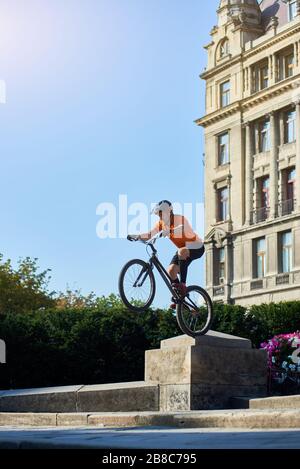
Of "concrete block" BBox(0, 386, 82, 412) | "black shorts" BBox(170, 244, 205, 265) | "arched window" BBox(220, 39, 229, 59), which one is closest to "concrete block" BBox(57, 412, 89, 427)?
"concrete block" BBox(0, 386, 82, 412)

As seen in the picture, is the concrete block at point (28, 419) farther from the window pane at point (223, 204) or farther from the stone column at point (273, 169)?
the window pane at point (223, 204)

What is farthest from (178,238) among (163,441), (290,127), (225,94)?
(225,94)

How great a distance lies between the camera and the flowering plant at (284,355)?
736 inches

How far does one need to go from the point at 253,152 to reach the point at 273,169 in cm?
310

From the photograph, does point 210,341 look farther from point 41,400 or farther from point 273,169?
point 273,169

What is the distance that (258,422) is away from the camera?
40.2 ft

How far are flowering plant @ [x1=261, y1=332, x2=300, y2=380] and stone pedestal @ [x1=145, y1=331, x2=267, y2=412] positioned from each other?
2.07 m

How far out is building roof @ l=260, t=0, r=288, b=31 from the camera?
5710cm

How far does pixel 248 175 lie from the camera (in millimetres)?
57344

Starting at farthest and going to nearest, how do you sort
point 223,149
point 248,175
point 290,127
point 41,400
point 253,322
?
1. point 223,149
2. point 248,175
3. point 290,127
4. point 253,322
5. point 41,400

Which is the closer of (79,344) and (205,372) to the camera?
(205,372)

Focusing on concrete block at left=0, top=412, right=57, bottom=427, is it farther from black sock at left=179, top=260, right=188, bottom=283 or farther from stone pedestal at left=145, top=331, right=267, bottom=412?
black sock at left=179, top=260, right=188, bottom=283

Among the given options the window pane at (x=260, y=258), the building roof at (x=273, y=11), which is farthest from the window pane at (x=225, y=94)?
the window pane at (x=260, y=258)
